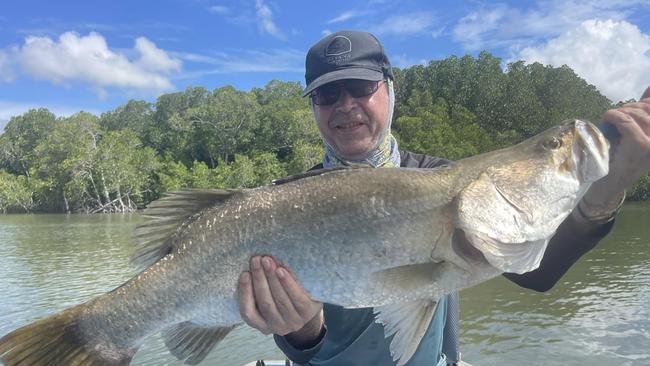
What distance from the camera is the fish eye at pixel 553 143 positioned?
7.21ft

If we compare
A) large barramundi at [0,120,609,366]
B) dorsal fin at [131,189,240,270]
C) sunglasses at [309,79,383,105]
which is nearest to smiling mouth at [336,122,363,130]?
sunglasses at [309,79,383,105]

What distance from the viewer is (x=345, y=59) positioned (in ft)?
10.6

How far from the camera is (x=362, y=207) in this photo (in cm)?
233

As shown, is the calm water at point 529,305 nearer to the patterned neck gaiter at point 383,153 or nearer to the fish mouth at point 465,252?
the patterned neck gaiter at point 383,153

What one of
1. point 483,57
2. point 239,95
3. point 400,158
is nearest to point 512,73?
point 483,57

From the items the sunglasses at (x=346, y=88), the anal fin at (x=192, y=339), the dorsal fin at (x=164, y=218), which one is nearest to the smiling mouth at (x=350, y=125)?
the sunglasses at (x=346, y=88)

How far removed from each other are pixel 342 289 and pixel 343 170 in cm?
55

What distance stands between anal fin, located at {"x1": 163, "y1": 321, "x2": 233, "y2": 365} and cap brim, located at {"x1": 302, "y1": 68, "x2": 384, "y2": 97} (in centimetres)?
152

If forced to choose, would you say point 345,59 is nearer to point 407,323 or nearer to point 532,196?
point 532,196

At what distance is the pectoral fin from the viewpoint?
227cm

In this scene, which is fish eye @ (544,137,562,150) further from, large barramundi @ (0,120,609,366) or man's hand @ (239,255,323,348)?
man's hand @ (239,255,323,348)

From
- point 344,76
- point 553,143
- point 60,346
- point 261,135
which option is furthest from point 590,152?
point 261,135

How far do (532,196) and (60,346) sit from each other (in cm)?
221

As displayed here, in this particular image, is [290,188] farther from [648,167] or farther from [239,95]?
[239,95]
